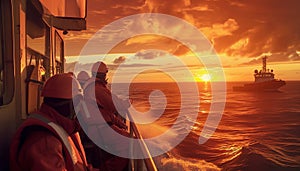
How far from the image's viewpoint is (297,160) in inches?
1457

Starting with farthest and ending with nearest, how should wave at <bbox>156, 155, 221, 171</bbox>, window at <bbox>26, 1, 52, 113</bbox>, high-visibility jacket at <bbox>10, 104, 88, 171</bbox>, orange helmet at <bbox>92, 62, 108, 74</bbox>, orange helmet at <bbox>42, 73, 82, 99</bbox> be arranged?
1. wave at <bbox>156, 155, 221, 171</bbox>
2. orange helmet at <bbox>92, 62, 108, 74</bbox>
3. window at <bbox>26, 1, 52, 113</bbox>
4. orange helmet at <bbox>42, 73, 82, 99</bbox>
5. high-visibility jacket at <bbox>10, 104, 88, 171</bbox>

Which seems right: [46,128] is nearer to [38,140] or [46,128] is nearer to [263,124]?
[38,140]

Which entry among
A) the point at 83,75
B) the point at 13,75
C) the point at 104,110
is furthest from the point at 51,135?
the point at 83,75

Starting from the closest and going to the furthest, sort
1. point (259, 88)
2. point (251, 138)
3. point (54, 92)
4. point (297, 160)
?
1. point (54, 92)
2. point (297, 160)
3. point (251, 138)
4. point (259, 88)

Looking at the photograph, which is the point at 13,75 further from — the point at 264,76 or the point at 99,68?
the point at 264,76

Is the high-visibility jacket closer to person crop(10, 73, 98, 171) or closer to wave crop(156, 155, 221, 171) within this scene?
person crop(10, 73, 98, 171)

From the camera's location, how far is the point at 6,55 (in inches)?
97.0

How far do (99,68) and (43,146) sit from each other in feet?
10.9

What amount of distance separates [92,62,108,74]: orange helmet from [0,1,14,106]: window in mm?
2714

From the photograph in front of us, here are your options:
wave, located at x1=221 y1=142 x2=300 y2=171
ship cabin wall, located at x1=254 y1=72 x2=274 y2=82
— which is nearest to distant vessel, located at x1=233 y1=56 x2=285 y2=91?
ship cabin wall, located at x1=254 y1=72 x2=274 y2=82

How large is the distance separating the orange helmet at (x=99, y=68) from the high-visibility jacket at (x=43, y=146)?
2.92 meters

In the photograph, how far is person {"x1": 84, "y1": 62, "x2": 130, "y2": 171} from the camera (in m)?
4.59

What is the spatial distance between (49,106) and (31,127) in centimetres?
26

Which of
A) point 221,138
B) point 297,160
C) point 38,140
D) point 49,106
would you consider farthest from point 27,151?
point 221,138
